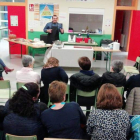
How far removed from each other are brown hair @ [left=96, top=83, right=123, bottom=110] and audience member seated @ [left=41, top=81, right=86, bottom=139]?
251 mm

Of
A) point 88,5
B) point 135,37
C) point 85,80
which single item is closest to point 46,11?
point 88,5

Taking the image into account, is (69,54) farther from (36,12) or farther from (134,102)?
(134,102)

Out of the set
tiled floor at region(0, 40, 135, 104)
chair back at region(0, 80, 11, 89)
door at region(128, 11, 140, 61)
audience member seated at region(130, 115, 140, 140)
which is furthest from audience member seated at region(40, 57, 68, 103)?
door at region(128, 11, 140, 61)

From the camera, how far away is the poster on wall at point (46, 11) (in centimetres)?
754

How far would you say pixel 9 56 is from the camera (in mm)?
7680

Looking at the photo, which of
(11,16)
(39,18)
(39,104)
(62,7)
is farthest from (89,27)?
(39,104)

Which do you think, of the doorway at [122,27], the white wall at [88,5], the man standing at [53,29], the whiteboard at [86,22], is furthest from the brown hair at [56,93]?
the doorway at [122,27]

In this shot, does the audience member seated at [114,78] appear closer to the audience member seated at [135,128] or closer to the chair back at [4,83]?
the audience member seated at [135,128]

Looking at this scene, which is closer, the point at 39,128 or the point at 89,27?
the point at 39,128

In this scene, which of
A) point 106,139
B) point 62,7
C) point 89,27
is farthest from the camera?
point 89,27

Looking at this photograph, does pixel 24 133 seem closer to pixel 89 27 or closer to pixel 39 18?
pixel 39 18

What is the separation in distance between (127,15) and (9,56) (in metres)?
5.88

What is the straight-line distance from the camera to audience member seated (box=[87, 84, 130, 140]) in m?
1.73

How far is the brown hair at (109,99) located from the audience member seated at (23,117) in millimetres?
584
